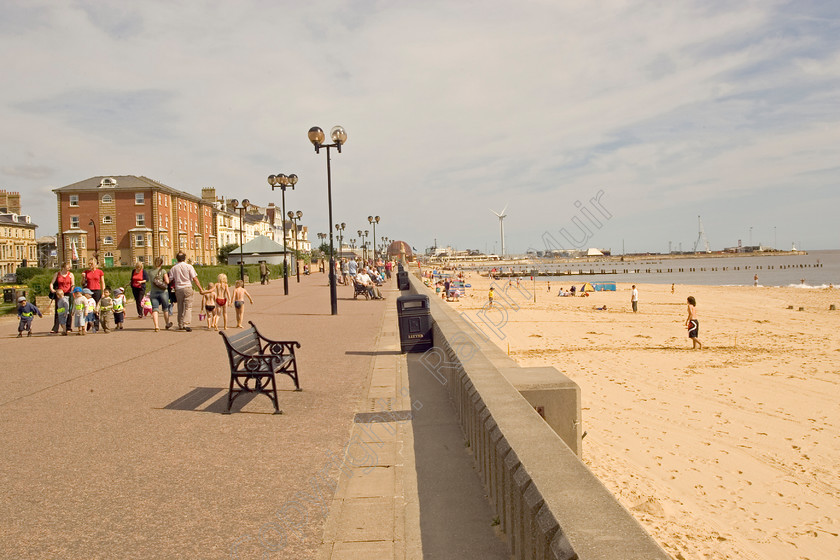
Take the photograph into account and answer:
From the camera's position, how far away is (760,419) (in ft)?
32.3

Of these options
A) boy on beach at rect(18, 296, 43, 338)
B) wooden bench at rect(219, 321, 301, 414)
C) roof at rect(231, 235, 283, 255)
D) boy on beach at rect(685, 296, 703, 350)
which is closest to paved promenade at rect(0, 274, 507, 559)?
wooden bench at rect(219, 321, 301, 414)

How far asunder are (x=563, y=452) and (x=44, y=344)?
497 inches

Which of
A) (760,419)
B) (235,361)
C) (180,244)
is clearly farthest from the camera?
(180,244)

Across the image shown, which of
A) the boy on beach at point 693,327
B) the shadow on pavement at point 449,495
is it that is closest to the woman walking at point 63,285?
the shadow on pavement at point 449,495

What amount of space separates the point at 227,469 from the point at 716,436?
7.06 m

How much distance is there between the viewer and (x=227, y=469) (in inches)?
197

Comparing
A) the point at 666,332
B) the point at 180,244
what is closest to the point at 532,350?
the point at 666,332

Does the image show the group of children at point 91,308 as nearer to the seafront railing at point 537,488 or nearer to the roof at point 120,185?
the seafront railing at point 537,488

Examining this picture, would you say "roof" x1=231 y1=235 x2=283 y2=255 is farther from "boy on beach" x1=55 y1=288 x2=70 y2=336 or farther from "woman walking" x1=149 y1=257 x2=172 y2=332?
"boy on beach" x1=55 y1=288 x2=70 y2=336

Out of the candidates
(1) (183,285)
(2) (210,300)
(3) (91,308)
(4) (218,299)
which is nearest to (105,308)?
(3) (91,308)

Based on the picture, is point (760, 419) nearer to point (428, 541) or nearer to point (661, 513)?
point (661, 513)

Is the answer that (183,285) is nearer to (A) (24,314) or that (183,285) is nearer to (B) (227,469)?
(A) (24,314)

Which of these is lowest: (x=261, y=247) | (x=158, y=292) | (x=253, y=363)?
(x=253, y=363)

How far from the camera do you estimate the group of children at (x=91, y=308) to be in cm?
1386
